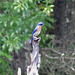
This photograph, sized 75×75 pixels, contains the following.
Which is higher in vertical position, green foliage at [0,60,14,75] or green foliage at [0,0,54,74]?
green foliage at [0,0,54,74]

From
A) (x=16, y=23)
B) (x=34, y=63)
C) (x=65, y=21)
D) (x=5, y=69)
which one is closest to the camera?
(x=34, y=63)

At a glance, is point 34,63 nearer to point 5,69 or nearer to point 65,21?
point 5,69

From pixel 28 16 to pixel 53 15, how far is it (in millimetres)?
2541

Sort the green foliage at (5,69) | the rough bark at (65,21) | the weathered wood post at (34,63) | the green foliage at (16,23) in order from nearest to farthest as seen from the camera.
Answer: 1. the weathered wood post at (34,63)
2. the green foliage at (16,23)
3. the green foliage at (5,69)
4. the rough bark at (65,21)

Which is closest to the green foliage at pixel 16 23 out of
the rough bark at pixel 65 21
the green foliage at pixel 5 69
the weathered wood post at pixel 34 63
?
the green foliage at pixel 5 69

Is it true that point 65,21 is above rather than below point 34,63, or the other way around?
below

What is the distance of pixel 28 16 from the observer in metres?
6.11

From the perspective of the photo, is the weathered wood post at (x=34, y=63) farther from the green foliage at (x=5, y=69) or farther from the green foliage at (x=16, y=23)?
the green foliage at (x=5, y=69)

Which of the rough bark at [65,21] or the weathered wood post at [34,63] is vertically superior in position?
the weathered wood post at [34,63]

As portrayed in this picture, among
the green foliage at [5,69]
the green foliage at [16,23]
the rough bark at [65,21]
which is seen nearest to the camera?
the green foliage at [16,23]

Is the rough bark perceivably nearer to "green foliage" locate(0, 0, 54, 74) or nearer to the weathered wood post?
"green foliage" locate(0, 0, 54, 74)

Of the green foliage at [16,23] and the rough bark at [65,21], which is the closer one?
the green foliage at [16,23]

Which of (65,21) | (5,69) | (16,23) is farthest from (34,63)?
(65,21)

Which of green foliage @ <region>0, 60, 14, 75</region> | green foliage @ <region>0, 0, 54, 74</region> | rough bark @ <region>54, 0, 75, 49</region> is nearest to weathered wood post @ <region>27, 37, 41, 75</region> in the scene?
green foliage @ <region>0, 0, 54, 74</region>
